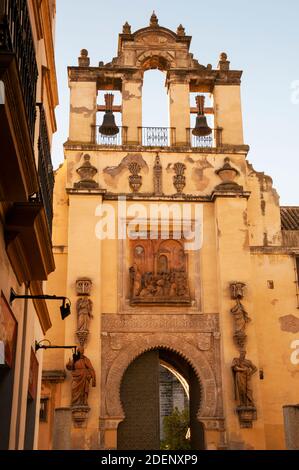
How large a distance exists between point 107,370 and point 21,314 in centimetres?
875

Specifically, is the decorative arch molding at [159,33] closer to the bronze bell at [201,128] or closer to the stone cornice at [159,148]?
the bronze bell at [201,128]

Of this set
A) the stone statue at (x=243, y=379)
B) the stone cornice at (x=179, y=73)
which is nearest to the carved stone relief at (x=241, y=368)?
the stone statue at (x=243, y=379)

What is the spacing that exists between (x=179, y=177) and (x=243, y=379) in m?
6.32

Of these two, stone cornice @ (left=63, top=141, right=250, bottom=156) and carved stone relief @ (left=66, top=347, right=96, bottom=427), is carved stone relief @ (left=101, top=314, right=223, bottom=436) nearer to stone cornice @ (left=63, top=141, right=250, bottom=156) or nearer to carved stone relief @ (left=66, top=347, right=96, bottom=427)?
carved stone relief @ (left=66, top=347, right=96, bottom=427)

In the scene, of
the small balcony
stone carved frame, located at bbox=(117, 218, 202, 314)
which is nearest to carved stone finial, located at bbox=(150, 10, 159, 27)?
stone carved frame, located at bbox=(117, 218, 202, 314)

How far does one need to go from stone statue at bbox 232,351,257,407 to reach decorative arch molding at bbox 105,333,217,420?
0.74 metres

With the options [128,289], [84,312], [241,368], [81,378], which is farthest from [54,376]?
[241,368]

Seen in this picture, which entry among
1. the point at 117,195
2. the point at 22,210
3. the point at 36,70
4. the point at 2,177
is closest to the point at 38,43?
the point at 36,70

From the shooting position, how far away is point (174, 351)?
1905cm

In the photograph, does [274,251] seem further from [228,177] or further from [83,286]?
[83,286]

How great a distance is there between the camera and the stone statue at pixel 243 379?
18.2m

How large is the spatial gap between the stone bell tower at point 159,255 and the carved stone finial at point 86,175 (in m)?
0.04

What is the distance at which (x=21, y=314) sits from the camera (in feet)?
34.0
